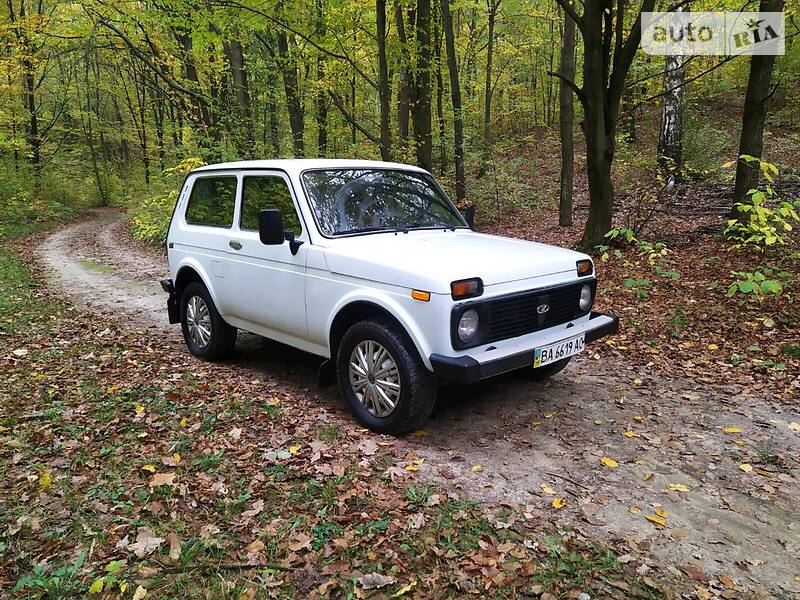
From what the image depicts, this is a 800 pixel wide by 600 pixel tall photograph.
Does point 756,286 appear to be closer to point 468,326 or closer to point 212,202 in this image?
point 468,326

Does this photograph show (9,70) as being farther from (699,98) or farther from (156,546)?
(699,98)

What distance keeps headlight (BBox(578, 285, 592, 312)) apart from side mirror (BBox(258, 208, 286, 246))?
257 centimetres

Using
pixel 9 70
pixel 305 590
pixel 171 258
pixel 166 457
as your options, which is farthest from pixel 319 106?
pixel 305 590

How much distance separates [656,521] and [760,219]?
4.58m

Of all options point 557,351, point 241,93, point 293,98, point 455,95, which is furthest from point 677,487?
point 293,98

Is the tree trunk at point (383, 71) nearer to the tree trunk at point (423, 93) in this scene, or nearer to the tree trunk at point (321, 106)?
the tree trunk at point (423, 93)

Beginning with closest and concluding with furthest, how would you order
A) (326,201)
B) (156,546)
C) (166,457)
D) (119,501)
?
1. (156,546)
2. (119,501)
3. (166,457)
4. (326,201)

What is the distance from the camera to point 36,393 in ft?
15.7

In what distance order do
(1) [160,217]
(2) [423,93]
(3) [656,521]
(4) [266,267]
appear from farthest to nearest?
(1) [160,217], (2) [423,93], (4) [266,267], (3) [656,521]

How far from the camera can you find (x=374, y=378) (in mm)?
3990

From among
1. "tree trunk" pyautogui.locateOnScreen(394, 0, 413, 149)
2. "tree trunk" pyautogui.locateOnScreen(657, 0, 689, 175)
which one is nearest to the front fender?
"tree trunk" pyautogui.locateOnScreen(394, 0, 413, 149)

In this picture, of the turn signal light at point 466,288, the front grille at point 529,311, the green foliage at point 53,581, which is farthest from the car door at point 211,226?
the green foliage at point 53,581

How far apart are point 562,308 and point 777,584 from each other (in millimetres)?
2197

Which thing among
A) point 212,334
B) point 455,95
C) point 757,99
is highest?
point 455,95
